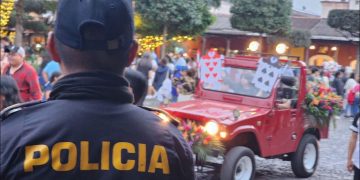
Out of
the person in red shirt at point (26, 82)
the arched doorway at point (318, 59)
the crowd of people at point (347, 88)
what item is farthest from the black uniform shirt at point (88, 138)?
the arched doorway at point (318, 59)

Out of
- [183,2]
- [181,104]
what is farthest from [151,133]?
[181,104]

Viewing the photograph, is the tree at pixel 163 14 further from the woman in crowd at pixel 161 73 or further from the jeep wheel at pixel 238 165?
the woman in crowd at pixel 161 73

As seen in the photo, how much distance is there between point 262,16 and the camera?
70.2ft

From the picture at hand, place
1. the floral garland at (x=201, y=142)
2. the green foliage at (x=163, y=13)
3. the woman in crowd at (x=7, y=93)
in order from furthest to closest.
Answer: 1. the green foliage at (x=163, y=13)
2. the floral garland at (x=201, y=142)
3. the woman in crowd at (x=7, y=93)

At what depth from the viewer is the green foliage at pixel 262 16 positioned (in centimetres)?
2080

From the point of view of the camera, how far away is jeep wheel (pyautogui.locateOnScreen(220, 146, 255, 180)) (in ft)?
24.0

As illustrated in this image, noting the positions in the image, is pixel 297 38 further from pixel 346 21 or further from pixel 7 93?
pixel 7 93

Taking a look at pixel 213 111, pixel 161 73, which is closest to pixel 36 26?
pixel 161 73

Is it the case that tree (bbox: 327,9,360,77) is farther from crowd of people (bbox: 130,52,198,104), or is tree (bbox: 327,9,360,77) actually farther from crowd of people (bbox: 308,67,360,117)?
crowd of people (bbox: 130,52,198,104)

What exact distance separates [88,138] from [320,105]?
7.85 meters

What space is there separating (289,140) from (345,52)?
21750 millimetres

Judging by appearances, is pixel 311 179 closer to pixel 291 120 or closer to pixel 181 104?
pixel 291 120

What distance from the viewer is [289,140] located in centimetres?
866

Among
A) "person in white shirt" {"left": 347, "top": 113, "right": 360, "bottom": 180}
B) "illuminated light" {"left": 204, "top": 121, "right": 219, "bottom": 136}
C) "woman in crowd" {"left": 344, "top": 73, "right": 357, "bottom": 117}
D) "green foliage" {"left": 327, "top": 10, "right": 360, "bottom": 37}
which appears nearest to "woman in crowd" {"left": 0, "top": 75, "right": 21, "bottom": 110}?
"person in white shirt" {"left": 347, "top": 113, "right": 360, "bottom": 180}
